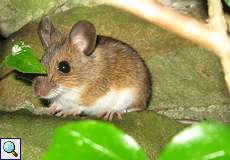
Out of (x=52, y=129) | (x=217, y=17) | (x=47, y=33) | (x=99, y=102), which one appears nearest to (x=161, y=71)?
(x=99, y=102)

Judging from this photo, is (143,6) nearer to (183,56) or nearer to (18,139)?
(18,139)

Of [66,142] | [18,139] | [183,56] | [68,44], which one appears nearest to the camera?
[66,142]

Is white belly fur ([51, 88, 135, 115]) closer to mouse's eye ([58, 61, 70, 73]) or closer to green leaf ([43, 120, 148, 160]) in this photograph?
mouse's eye ([58, 61, 70, 73])

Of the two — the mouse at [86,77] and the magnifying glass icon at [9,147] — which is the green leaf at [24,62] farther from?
the mouse at [86,77]

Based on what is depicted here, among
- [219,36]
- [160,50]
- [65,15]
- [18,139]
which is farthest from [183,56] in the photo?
[219,36]

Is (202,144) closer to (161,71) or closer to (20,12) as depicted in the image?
(161,71)

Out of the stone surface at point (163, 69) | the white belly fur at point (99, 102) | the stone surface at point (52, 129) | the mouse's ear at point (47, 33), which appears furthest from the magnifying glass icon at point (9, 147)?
the stone surface at point (163, 69)
